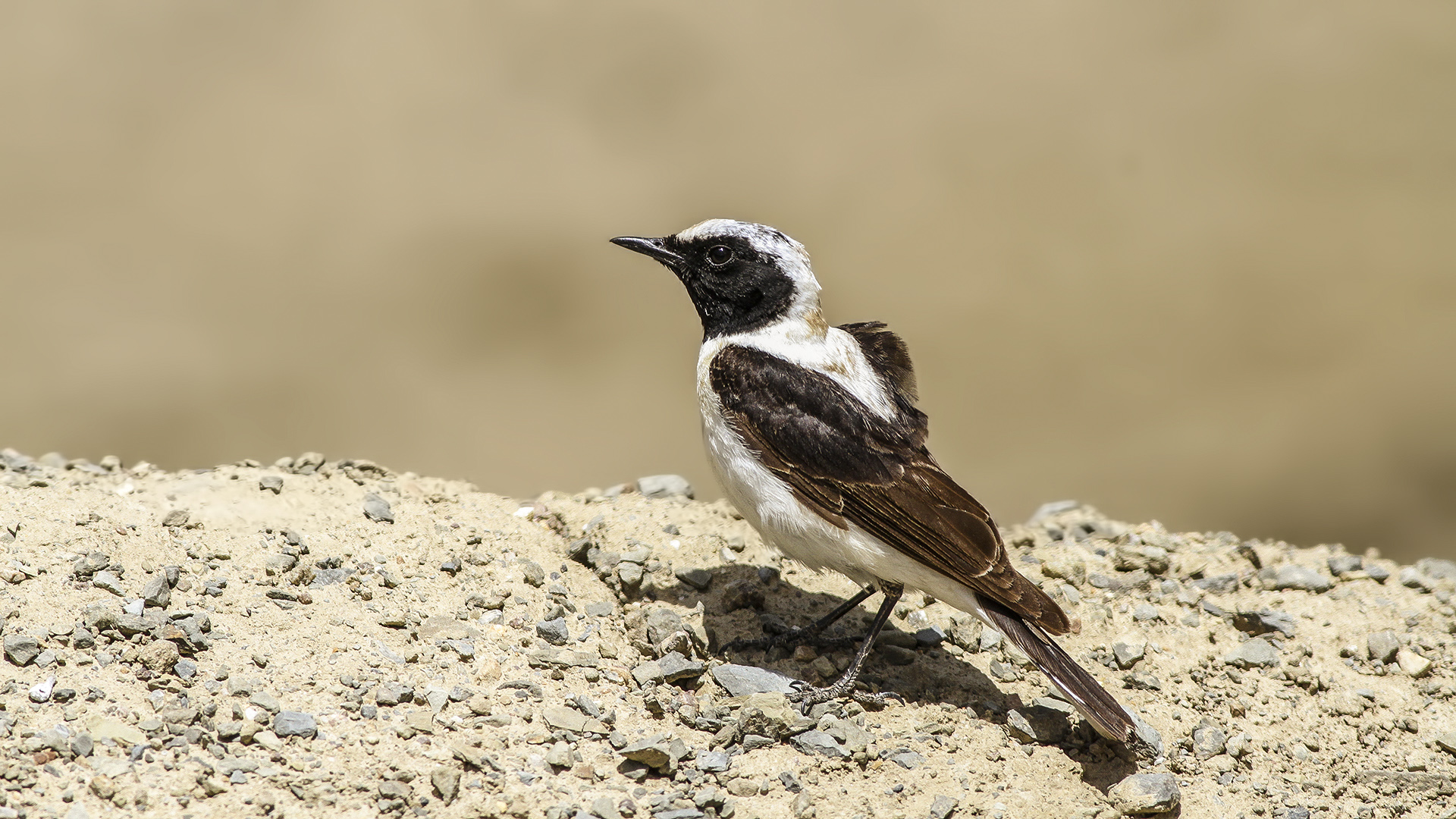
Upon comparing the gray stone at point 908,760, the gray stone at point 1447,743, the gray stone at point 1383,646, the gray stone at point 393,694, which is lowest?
the gray stone at point 393,694

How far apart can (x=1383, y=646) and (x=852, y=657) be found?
3.05 metres

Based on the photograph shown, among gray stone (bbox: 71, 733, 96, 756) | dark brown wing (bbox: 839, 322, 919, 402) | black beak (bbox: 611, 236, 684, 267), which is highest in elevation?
black beak (bbox: 611, 236, 684, 267)

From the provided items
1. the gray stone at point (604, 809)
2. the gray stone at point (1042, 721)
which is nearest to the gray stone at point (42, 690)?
the gray stone at point (604, 809)

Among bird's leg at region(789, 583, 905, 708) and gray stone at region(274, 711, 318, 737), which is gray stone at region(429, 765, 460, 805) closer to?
gray stone at region(274, 711, 318, 737)

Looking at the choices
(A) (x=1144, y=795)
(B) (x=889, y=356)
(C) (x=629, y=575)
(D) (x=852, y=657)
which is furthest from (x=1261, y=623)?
(C) (x=629, y=575)

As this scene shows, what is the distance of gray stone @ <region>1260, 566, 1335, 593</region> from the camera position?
7156 mm

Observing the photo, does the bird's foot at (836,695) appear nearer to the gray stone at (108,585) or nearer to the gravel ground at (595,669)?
the gravel ground at (595,669)

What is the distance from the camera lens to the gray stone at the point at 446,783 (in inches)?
172

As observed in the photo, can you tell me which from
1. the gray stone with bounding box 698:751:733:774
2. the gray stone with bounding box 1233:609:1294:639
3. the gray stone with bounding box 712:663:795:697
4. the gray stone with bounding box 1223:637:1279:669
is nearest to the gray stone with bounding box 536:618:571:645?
the gray stone with bounding box 712:663:795:697

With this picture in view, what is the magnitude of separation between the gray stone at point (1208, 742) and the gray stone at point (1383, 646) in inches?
55.8

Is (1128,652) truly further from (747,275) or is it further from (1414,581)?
(747,275)

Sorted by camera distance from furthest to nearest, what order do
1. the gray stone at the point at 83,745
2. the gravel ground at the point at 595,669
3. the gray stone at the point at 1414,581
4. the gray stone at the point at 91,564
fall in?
the gray stone at the point at 1414,581 < the gray stone at the point at 91,564 < the gravel ground at the point at 595,669 < the gray stone at the point at 83,745

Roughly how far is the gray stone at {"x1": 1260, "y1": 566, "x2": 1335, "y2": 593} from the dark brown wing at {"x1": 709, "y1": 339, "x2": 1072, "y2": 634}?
260cm

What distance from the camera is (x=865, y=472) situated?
5.66m
